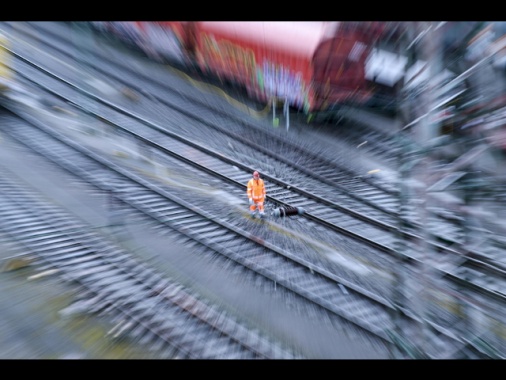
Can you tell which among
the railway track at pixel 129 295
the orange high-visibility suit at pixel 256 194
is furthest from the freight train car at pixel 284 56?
the railway track at pixel 129 295

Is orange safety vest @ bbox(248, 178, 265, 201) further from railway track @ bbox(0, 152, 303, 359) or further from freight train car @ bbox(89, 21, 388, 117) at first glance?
freight train car @ bbox(89, 21, 388, 117)

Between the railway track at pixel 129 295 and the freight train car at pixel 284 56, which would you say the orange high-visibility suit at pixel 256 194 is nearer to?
the railway track at pixel 129 295

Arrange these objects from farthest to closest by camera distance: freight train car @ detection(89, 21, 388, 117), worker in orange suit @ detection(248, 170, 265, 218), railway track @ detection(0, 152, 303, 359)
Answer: freight train car @ detection(89, 21, 388, 117) < worker in orange suit @ detection(248, 170, 265, 218) < railway track @ detection(0, 152, 303, 359)

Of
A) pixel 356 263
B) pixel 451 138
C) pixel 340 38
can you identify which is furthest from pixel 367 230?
pixel 340 38

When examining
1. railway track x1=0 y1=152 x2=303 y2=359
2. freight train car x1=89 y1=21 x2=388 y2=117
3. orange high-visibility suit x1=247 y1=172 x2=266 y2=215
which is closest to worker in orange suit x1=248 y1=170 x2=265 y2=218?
orange high-visibility suit x1=247 y1=172 x2=266 y2=215
